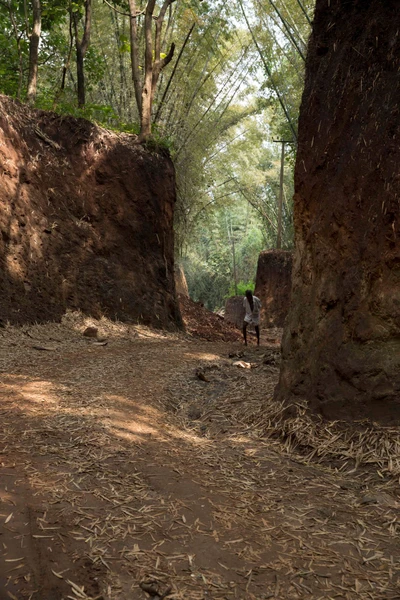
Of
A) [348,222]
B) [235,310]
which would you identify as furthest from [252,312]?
[235,310]

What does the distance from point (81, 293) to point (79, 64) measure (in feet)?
16.2

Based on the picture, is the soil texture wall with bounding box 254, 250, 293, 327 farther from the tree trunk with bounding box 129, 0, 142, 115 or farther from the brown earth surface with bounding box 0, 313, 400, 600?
the brown earth surface with bounding box 0, 313, 400, 600

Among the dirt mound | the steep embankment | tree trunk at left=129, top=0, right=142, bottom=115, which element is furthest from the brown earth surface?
tree trunk at left=129, top=0, right=142, bottom=115

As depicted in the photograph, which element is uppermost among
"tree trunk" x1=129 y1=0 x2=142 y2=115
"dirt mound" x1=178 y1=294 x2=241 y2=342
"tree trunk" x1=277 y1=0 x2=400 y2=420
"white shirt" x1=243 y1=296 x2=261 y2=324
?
"tree trunk" x1=129 y1=0 x2=142 y2=115

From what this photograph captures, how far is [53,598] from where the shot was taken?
79.0 inches

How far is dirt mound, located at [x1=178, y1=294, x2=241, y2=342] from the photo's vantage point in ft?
40.0

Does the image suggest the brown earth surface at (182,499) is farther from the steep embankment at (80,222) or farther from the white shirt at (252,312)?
the white shirt at (252,312)

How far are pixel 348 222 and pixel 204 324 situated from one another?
9.76 meters

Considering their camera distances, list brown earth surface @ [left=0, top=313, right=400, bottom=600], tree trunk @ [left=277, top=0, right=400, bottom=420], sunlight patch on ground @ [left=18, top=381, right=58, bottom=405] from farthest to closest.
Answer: sunlight patch on ground @ [left=18, top=381, right=58, bottom=405], tree trunk @ [left=277, top=0, right=400, bottom=420], brown earth surface @ [left=0, top=313, right=400, bottom=600]

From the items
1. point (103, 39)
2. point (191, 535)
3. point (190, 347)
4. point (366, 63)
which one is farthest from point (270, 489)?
point (103, 39)

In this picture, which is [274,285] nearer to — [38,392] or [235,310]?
[235,310]

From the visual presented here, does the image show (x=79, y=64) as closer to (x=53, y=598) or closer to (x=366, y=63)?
(x=366, y=63)

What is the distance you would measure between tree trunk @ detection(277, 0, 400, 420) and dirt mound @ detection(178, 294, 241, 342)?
714 cm

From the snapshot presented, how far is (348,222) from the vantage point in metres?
4.11
